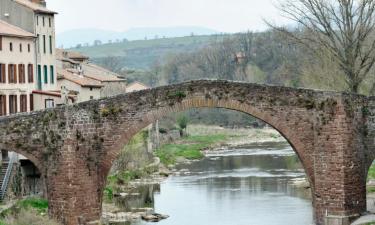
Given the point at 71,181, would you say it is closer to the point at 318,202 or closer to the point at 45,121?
the point at 45,121

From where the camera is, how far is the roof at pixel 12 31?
157ft

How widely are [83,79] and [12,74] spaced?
13672 mm

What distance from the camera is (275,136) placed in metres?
94.8

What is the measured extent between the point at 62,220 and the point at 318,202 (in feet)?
29.8

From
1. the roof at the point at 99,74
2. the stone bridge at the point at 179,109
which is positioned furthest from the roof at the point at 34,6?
the stone bridge at the point at 179,109

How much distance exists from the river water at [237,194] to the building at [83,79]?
28.4 ft

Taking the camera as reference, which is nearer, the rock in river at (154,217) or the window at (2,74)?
the rock in river at (154,217)

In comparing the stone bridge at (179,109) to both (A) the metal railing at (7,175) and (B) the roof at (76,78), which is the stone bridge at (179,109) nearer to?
(A) the metal railing at (7,175)

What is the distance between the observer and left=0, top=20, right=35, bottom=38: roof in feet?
157

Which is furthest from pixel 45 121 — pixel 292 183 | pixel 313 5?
pixel 292 183

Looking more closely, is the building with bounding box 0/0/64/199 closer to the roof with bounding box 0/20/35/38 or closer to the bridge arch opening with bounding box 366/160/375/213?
the roof with bounding box 0/20/35/38

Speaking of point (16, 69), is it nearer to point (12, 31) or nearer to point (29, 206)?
point (12, 31)

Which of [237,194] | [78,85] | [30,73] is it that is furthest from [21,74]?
[237,194]

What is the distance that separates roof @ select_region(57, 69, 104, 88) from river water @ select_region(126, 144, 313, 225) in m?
8.92
